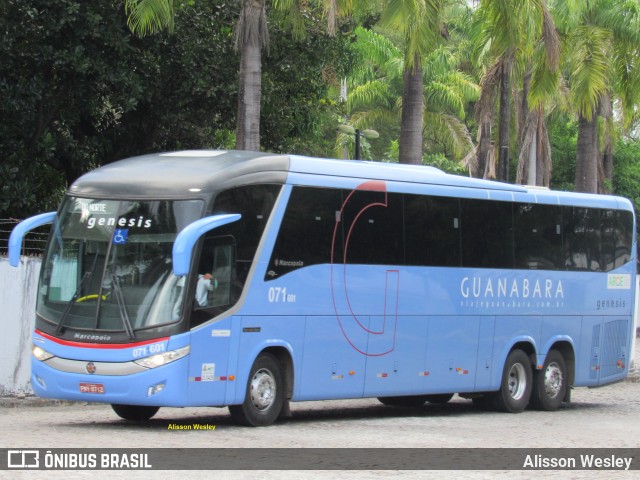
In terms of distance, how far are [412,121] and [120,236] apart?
11.2 metres

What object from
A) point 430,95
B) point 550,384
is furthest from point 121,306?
point 430,95

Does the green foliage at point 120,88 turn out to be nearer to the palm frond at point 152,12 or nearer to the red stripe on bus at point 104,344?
the palm frond at point 152,12

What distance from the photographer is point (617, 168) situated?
204ft

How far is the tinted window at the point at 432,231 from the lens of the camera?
59.6 feet

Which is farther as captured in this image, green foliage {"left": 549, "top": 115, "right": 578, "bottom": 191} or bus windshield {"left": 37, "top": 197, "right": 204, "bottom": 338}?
green foliage {"left": 549, "top": 115, "right": 578, "bottom": 191}

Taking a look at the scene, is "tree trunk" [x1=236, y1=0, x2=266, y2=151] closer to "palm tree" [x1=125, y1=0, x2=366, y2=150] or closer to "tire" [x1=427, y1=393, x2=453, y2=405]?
"palm tree" [x1=125, y1=0, x2=366, y2=150]

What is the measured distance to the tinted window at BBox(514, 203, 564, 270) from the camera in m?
20.4

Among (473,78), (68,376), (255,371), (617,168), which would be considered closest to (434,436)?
(255,371)

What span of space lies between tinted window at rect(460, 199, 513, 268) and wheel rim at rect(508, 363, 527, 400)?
1.73 m

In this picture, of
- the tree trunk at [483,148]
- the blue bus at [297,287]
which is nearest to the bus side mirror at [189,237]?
the blue bus at [297,287]

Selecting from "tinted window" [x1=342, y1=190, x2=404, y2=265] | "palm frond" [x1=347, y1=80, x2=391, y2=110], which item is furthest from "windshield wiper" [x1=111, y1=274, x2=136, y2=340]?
"palm frond" [x1=347, y1=80, x2=391, y2=110]

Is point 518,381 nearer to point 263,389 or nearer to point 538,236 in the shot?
point 538,236

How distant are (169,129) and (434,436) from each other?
13.2 meters

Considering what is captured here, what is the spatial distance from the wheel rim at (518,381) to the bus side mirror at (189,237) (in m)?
7.11
